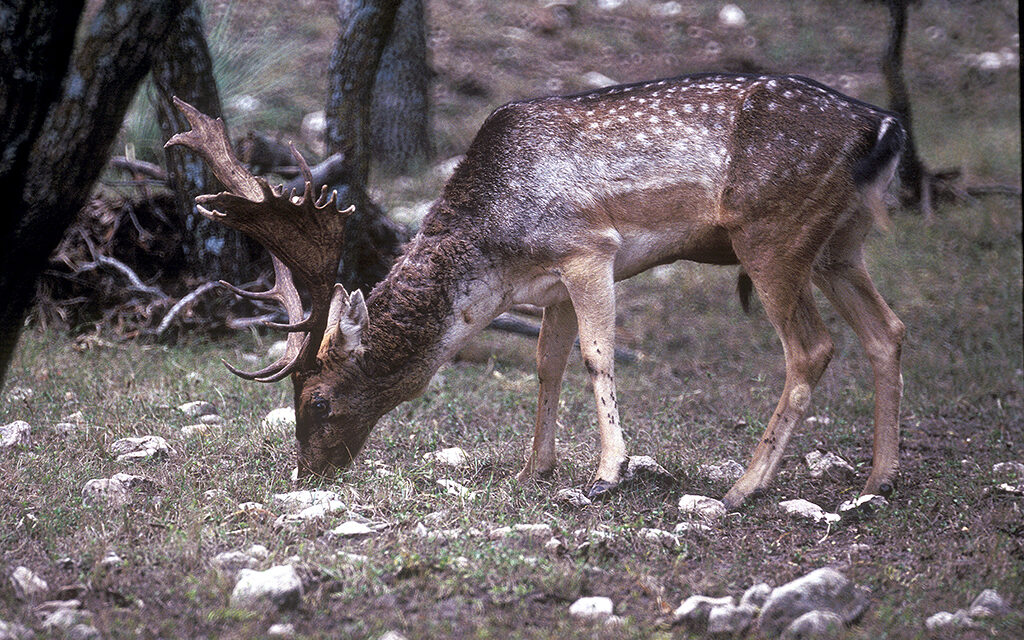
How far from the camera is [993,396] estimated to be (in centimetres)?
662

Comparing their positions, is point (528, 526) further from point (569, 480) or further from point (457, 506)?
point (569, 480)

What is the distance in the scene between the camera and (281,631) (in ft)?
10.4

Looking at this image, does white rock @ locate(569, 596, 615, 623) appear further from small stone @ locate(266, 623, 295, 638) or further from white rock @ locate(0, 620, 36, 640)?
white rock @ locate(0, 620, 36, 640)

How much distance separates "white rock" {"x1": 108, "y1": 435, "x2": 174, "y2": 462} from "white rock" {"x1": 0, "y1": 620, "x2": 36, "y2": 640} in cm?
191

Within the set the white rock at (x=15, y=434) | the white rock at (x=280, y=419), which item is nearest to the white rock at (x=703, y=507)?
the white rock at (x=280, y=419)

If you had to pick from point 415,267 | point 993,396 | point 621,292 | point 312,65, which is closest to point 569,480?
point 415,267

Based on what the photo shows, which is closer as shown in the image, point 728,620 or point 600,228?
point 728,620

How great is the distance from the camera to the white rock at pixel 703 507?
4492 millimetres

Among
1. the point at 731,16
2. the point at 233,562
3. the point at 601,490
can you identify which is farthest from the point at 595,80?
the point at 233,562

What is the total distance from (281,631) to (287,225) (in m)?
2.07

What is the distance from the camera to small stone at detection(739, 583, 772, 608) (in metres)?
3.47

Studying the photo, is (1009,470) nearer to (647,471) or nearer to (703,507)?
(703,507)

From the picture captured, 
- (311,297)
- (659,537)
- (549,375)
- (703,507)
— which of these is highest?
(311,297)

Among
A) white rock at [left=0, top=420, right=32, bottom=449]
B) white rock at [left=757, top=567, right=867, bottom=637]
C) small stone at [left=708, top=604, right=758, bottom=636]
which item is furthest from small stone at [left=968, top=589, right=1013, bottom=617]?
white rock at [left=0, top=420, right=32, bottom=449]
